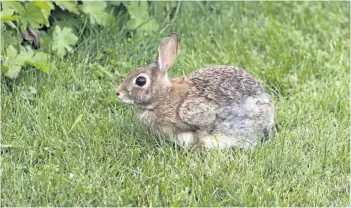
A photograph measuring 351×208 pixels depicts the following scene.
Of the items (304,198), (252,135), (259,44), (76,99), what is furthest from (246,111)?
(259,44)

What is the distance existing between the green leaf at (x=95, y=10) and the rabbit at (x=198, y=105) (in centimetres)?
133

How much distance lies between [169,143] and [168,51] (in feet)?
2.05

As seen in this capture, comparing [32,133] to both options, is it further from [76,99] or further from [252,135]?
[252,135]

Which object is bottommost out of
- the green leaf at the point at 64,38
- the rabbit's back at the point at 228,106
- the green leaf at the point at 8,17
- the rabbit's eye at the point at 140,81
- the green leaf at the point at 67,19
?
the rabbit's back at the point at 228,106

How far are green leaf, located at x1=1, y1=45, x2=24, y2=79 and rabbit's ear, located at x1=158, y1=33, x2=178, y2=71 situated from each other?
3.84 ft

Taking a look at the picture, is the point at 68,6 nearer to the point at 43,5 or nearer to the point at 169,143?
the point at 43,5

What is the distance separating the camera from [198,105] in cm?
518

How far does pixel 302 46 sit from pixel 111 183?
2858mm

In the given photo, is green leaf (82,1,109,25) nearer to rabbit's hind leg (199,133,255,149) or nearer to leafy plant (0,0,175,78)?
leafy plant (0,0,175,78)

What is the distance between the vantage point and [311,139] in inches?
213

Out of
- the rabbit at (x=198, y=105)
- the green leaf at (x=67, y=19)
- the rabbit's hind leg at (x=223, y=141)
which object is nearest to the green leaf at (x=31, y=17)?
the green leaf at (x=67, y=19)

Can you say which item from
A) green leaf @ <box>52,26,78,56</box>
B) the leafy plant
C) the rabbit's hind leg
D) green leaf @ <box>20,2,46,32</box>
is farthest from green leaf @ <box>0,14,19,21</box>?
the rabbit's hind leg

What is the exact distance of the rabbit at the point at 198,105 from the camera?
5.18 meters

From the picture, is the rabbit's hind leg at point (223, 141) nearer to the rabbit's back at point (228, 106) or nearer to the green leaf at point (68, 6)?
the rabbit's back at point (228, 106)
